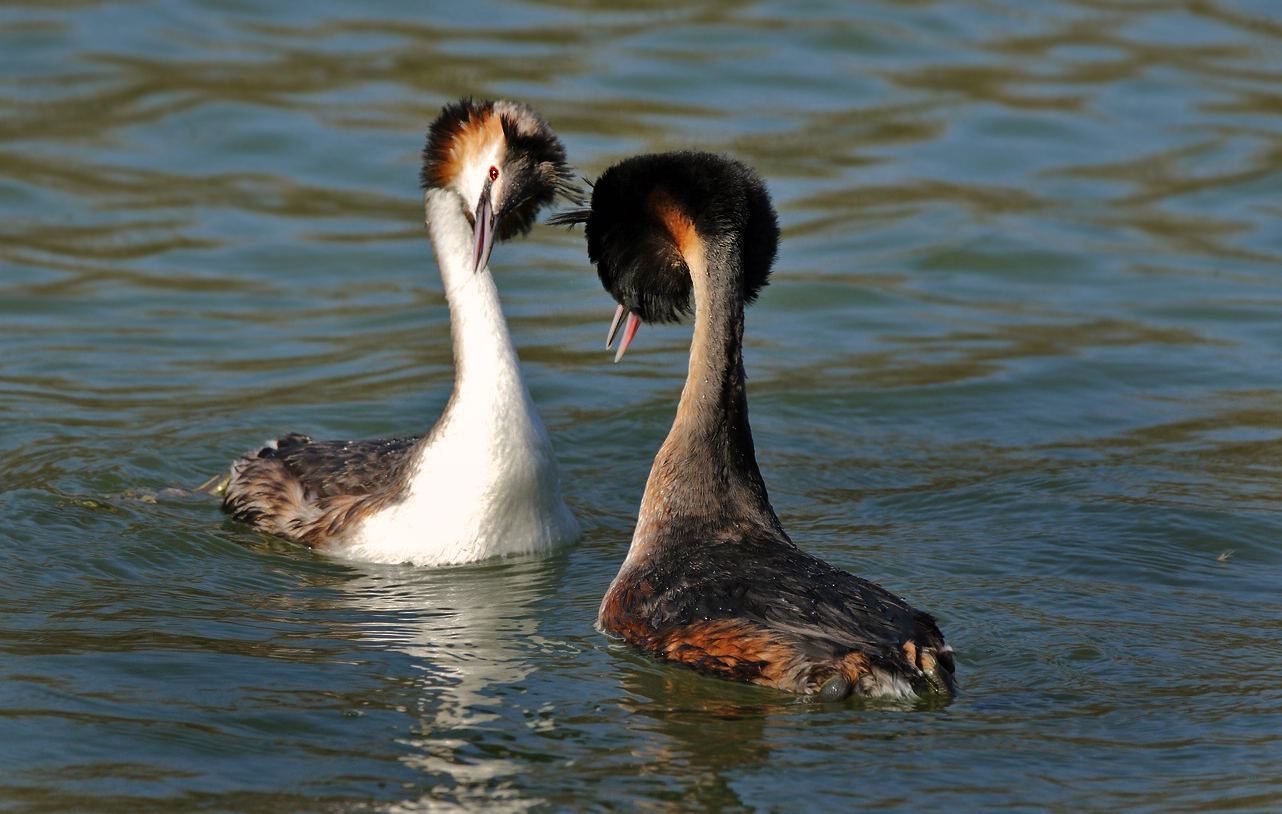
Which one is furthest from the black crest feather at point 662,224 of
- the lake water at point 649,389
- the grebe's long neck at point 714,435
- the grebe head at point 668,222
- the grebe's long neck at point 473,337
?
the lake water at point 649,389

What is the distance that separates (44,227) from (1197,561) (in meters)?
9.76

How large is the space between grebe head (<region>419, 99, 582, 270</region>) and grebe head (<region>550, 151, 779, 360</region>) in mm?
966

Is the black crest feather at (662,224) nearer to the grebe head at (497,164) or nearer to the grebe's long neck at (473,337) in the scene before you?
the grebe head at (497,164)

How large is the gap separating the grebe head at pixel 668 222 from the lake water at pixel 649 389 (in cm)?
140

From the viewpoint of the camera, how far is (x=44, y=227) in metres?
14.4

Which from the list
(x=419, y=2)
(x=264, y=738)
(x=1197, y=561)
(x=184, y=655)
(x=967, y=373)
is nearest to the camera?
(x=264, y=738)

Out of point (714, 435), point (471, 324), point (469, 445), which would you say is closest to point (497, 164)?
point (471, 324)

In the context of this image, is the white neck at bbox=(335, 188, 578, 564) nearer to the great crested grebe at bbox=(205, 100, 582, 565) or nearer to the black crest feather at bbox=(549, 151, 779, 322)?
the great crested grebe at bbox=(205, 100, 582, 565)

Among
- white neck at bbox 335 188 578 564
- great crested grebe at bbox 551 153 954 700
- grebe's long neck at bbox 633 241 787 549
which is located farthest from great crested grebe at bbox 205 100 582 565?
grebe's long neck at bbox 633 241 787 549

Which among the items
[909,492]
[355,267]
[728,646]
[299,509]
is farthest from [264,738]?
[355,267]

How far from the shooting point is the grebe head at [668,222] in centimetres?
709

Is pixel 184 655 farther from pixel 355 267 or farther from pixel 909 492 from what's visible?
pixel 355 267

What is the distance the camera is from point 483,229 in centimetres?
838

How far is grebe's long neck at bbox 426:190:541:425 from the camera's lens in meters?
8.35
